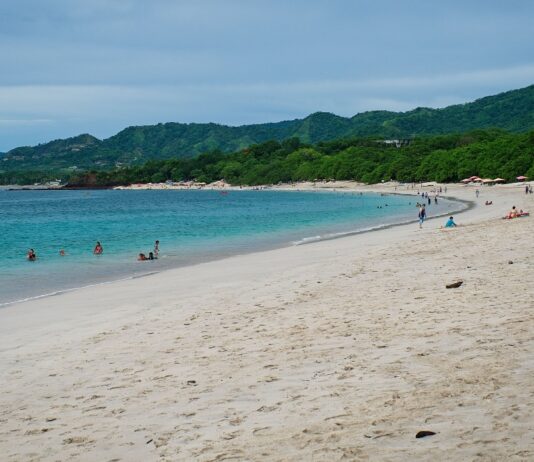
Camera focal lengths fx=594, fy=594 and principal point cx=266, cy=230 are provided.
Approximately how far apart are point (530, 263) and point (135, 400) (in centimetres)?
1341

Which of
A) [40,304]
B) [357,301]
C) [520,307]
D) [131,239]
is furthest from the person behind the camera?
[131,239]

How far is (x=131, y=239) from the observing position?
161ft

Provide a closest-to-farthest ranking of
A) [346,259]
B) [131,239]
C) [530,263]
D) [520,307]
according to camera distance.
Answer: [520,307] → [530,263] → [346,259] → [131,239]

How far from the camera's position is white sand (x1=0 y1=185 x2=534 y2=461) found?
6.50 meters

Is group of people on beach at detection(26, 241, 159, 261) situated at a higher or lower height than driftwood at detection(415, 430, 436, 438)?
lower

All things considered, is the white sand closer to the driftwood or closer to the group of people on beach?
the driftwood

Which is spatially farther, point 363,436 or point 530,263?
point 530,263

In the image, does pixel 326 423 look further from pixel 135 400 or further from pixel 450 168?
pixel 450 168

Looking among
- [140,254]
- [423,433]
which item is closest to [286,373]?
[423,433]

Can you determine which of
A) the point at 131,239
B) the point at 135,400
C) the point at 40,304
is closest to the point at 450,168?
the point at 131,239

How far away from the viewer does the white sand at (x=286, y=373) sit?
21.3ft

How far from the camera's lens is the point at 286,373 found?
9094mm

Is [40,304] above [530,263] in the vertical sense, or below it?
below

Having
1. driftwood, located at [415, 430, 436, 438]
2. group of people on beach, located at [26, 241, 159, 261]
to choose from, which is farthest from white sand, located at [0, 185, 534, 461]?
group of people on beach, located at [26, 241, 159, 261]
